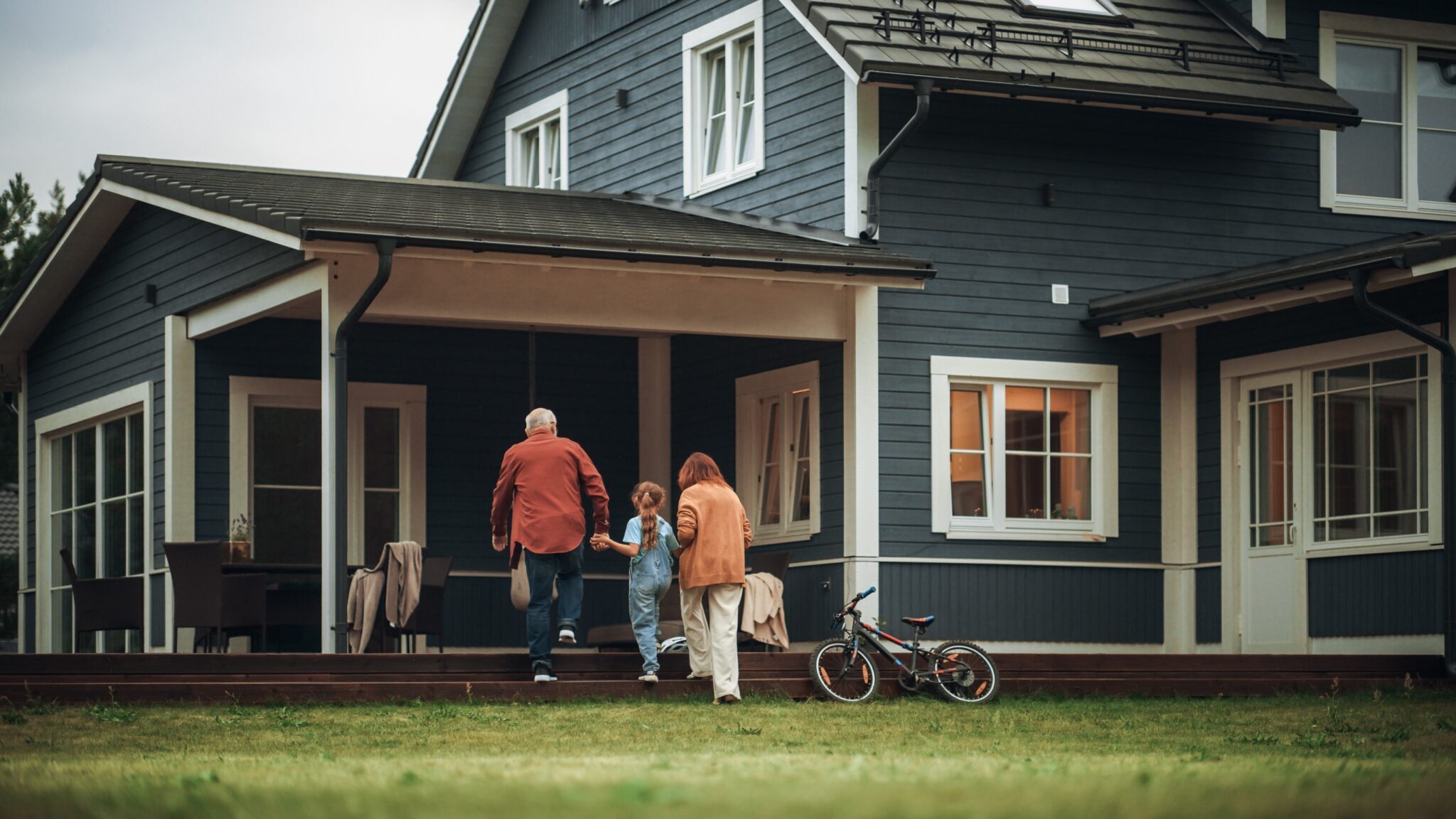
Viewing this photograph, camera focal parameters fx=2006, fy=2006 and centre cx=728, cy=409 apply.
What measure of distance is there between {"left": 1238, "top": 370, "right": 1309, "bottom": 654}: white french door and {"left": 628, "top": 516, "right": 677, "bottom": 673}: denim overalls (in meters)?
5.19

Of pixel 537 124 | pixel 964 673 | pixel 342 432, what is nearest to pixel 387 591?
pixel 342 432

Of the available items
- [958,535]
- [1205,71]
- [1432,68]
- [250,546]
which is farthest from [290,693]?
[1432,68]

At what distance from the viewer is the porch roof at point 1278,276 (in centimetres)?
1288

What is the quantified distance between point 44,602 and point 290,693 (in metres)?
7.90

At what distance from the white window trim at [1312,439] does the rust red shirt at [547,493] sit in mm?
5635

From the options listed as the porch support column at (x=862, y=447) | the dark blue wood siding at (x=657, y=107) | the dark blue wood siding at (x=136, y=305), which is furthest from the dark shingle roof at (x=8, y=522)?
the porch support column at (x=862, y=447)

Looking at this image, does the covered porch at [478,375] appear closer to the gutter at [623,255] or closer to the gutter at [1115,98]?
the gutter at [623,255]

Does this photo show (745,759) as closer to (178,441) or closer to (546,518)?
(546,518)

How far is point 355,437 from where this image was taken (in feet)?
54.3

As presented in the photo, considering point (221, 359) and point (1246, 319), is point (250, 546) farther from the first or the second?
point (1246, 319)

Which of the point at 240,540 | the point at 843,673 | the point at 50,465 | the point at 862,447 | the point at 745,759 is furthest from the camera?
the point at 50,465

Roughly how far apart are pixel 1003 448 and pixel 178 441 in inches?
249

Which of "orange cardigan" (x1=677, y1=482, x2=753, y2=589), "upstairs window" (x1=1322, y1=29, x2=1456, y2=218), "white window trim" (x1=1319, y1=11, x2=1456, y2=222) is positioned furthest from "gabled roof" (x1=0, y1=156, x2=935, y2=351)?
"upstairs window" (x1=1322, y1=29, x2=1456, y2=218)

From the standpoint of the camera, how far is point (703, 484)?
12391 mm
